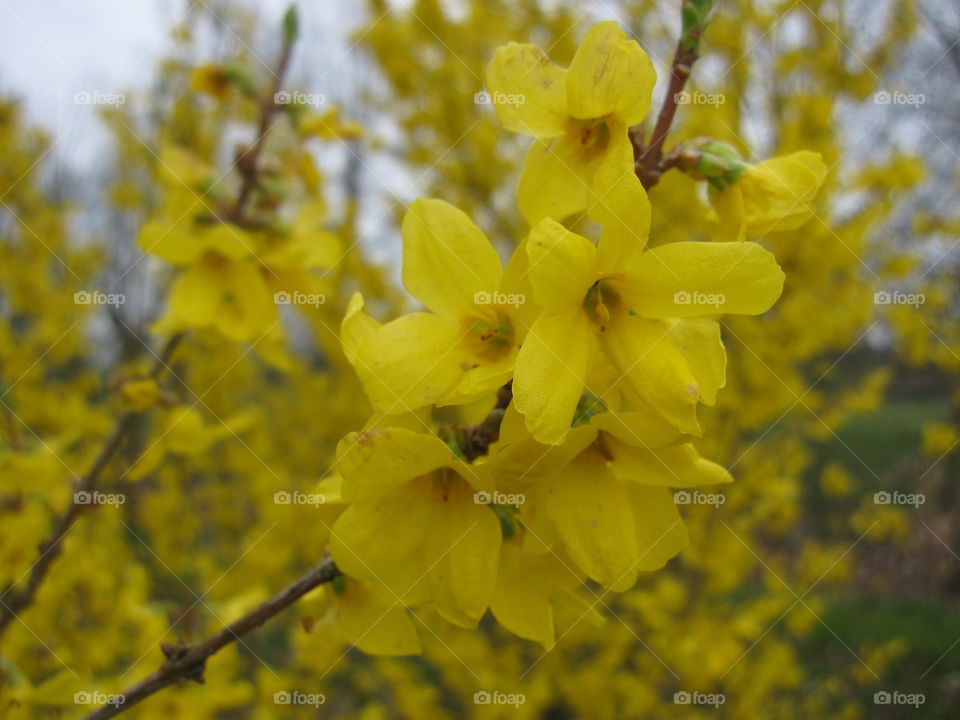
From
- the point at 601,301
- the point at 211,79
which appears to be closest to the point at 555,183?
the point at 601,301

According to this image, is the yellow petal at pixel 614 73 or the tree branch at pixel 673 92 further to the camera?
the tree branch at pixel 673 92

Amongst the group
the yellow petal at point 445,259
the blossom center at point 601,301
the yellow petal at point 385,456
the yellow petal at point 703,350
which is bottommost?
the yellow petal at point 385,456

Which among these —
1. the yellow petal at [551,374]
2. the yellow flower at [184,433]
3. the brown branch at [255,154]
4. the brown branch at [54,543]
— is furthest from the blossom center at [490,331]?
the brown branch at [255,154]

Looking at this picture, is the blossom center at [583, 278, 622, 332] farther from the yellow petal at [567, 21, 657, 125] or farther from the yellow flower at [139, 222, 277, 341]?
the yellow flower at [139, 222, 277, 341]

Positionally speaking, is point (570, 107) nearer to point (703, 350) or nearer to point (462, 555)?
point (703, 350)

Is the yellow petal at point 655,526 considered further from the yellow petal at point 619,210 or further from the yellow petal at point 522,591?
the yellow petal at point 619,210

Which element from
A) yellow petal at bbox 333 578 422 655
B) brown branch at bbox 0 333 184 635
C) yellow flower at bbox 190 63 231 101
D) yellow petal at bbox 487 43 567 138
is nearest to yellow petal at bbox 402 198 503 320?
yellow petal at bbox 487 43 567 138
